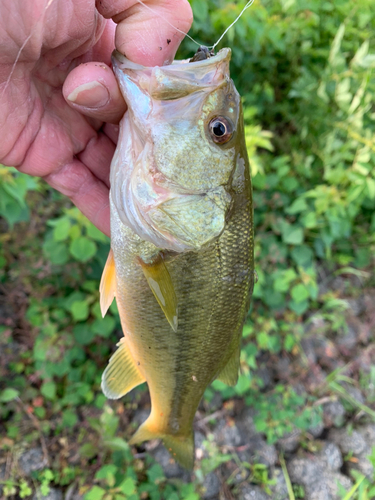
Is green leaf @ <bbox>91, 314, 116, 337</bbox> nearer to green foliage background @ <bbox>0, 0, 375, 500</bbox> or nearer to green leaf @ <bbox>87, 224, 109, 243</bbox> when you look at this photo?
green foliage background @ <bbox>0, 0, 375, 500</bbox>

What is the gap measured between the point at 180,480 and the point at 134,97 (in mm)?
2450

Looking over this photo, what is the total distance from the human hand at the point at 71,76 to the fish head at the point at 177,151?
10cm

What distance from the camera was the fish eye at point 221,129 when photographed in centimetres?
108

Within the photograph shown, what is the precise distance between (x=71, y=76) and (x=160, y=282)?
813 millimetres

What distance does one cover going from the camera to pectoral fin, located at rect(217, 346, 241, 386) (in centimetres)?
155

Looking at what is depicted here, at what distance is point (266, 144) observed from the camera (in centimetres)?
210

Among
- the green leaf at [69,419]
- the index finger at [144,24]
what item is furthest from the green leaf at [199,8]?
the green leaf at [69,419]

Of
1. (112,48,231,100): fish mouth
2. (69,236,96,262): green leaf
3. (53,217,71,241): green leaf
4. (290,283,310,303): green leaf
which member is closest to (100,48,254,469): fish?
(112,48,231,100): fish mouth

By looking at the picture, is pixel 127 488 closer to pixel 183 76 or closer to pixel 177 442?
pixel 177 442

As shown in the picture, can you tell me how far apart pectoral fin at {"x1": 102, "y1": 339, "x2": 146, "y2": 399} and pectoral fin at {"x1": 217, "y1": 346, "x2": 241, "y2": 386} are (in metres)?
0.44

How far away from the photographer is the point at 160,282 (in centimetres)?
121

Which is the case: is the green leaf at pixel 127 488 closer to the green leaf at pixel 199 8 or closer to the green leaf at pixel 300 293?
the green leaf at pixel 300 293

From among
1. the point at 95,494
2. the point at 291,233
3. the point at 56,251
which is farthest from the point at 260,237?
the point at 95,494

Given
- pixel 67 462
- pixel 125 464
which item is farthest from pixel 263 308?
pixel 67 462
